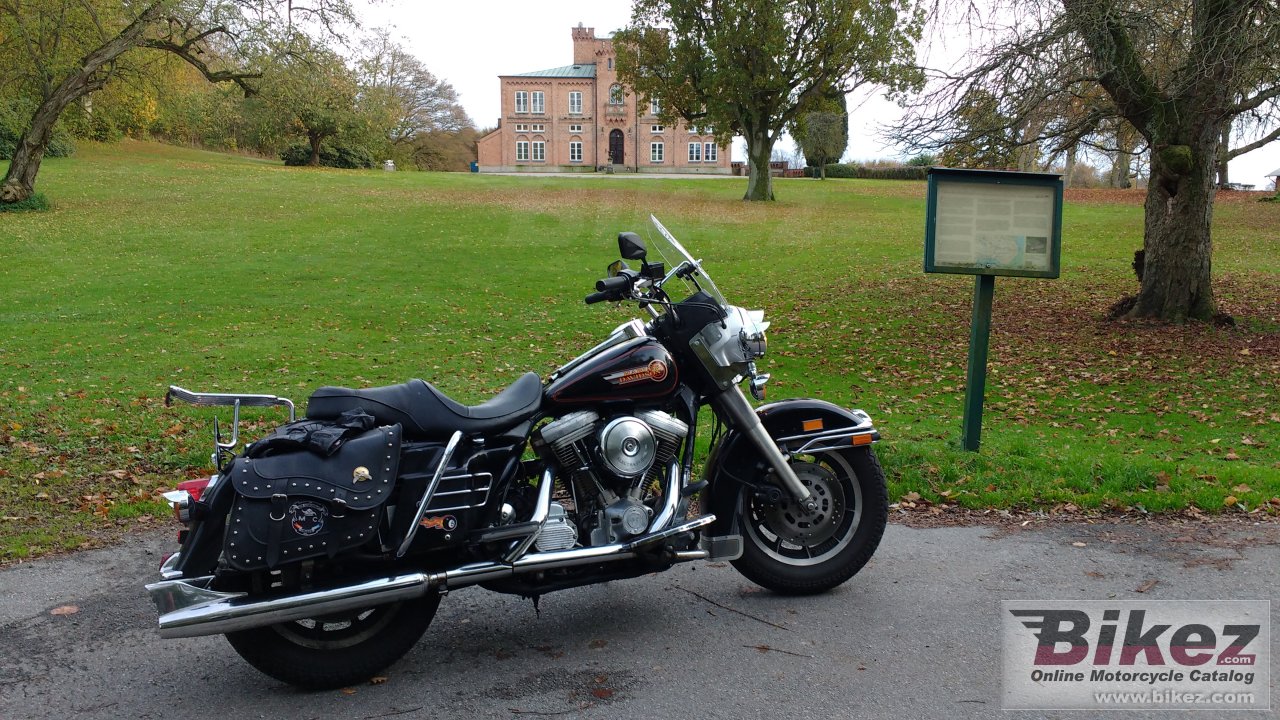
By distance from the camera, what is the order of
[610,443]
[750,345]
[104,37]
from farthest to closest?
[104,37]
[750,345]
[610,443]

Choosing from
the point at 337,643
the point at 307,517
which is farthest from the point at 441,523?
the point at 337,643

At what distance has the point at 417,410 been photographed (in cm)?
405

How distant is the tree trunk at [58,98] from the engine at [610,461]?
2818cm

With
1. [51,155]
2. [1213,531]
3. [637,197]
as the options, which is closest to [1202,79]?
[1213,531]

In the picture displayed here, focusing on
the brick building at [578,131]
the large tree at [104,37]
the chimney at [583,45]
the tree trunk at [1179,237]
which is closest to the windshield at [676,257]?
the tree trunk at [1179,237]

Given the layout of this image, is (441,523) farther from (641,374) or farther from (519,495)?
(641,374)

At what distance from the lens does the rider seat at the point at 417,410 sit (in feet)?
13.3

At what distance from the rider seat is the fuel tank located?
10.1 inches

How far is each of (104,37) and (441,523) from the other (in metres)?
30.1

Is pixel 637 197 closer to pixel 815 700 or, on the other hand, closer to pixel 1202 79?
pixel 1202 79

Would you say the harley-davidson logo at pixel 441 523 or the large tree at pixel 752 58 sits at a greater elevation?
the large tree at pixel 752 58

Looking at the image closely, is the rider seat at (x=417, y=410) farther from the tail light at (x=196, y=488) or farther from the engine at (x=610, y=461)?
the tail light at (x=196, y=488)

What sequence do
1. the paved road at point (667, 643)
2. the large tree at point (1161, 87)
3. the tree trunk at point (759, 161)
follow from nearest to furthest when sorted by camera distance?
the paved road at point (667, 643)
the large tree at point (1161, 87)
the tree trunk at point (759, 161)

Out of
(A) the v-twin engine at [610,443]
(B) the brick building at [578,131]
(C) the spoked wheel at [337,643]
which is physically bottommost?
(C) the spoked wheel at [337,643]
